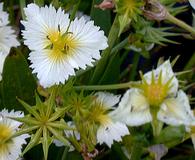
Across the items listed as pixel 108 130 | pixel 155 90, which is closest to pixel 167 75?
pixel 155 90

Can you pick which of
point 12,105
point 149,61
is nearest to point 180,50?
point 149,61

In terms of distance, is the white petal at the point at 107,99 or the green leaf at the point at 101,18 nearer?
the white petal at the point at 107,99

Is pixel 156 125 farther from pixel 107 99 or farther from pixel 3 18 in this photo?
pixel 3 18

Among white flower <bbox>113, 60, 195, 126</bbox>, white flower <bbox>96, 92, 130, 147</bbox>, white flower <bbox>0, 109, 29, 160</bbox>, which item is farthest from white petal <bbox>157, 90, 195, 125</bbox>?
white flower <bbox>0, 109, 29, 160</bbox>

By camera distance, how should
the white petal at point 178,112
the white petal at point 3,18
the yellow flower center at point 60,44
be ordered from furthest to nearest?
1. the white petal at point 3,18
2. the yellow flower center at point 60,44
3. the white petal at point 178,112

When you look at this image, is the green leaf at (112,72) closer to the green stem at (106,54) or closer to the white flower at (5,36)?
the green stem at (106,54)

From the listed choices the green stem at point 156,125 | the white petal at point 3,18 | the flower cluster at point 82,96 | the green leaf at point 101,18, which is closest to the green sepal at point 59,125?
the flower cluster at point 82,96

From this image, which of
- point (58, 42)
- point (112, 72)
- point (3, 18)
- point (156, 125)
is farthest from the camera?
point (112, 72)
